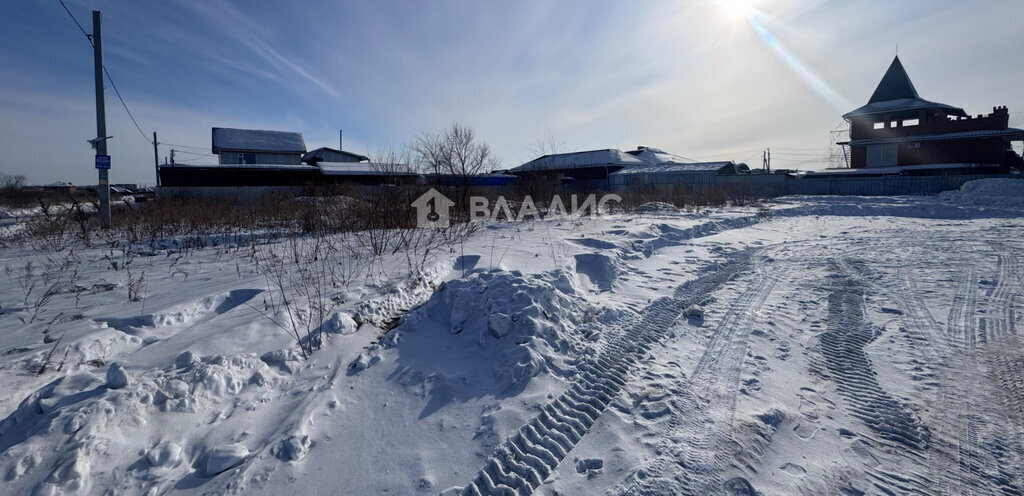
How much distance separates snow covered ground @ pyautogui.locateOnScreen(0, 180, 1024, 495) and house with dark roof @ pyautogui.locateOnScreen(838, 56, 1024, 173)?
36.9 meters

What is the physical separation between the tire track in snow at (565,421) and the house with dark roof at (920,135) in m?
38.8

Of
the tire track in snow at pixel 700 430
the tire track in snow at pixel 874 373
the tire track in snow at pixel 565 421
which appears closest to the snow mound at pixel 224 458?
the tire track in snow at pixel 565 421

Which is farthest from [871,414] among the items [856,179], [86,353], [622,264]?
[856,179]

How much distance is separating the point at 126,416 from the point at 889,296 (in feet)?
21.4

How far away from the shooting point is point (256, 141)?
3628 centimetres

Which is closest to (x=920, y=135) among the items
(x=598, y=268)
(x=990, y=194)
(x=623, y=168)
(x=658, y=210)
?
(x=990, y=194)

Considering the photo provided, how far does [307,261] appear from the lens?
546 cm

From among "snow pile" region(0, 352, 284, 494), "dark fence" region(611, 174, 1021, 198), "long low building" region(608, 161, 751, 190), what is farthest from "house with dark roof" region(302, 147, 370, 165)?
"snow pile" region(0, 352, 284, 494)

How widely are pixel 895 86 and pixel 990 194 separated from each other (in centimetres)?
2345

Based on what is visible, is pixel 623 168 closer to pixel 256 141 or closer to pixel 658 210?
pixel 658 210

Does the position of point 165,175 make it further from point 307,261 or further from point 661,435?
point 661,435

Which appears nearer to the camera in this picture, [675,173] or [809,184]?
[809,184]

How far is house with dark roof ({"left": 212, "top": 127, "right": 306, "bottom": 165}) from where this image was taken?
35281mm

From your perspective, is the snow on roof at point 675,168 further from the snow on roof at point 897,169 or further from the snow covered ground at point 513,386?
the snow covered ground at point 513,386
